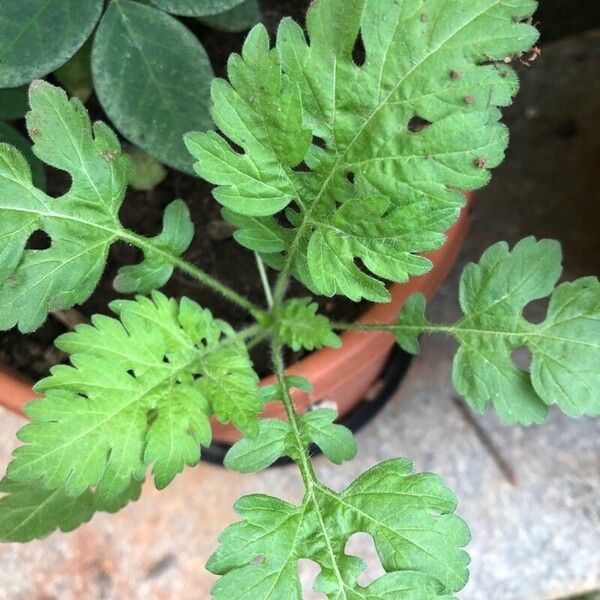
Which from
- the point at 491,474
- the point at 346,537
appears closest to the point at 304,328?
the point at 346,537

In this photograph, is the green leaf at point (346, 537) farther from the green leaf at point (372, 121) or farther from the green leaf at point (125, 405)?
the green leaf at point (372, 121)

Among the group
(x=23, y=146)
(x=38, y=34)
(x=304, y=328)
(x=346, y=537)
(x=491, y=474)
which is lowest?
(x=491, y=474)

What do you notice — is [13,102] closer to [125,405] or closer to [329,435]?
[125,405]

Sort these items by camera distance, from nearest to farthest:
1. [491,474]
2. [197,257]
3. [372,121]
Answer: [372,121] < [197,257] < [491,474]

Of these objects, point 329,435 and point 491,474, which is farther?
point 491,474

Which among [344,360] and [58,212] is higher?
[58,212]

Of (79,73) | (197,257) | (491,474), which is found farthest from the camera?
(491,474)

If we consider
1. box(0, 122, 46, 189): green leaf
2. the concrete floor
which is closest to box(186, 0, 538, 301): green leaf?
box(0, 122, 46, 189): green leaf

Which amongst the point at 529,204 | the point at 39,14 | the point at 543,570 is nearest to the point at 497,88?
the point at 39,14
